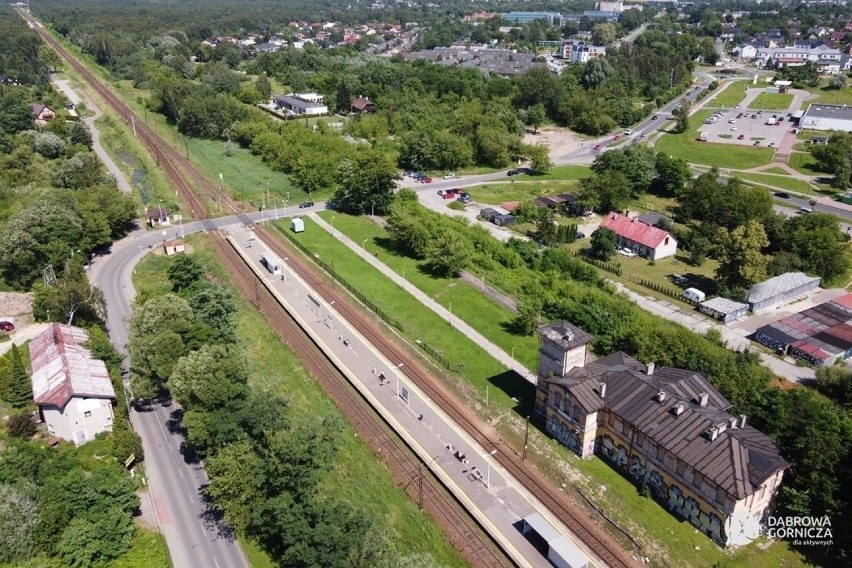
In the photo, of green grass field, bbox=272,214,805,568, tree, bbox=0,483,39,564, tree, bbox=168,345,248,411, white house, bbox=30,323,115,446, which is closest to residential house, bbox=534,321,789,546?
green grass field, bbox=272,214,805,568

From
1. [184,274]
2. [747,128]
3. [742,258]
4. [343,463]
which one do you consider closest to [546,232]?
[742,258]

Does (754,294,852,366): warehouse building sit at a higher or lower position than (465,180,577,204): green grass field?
higher

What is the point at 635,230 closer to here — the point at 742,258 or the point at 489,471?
the point at 742,258

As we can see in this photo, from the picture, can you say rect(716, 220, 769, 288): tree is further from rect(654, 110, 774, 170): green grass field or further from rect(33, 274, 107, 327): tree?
rect(33, 274, 107, 327): tree

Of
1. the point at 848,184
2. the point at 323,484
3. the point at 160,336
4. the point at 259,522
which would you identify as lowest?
the point at 848,184

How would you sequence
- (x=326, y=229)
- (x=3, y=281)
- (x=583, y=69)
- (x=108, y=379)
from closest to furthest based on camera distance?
(x=108, y=379)
(x=3, y=281)
(x=326, y=229)
(x=583, y=69)

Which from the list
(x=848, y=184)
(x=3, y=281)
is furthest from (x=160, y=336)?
(x=848, y=184)

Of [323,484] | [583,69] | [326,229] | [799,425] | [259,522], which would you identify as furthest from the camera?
[583,69]

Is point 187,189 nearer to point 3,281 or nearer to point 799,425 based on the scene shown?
point 3,281
